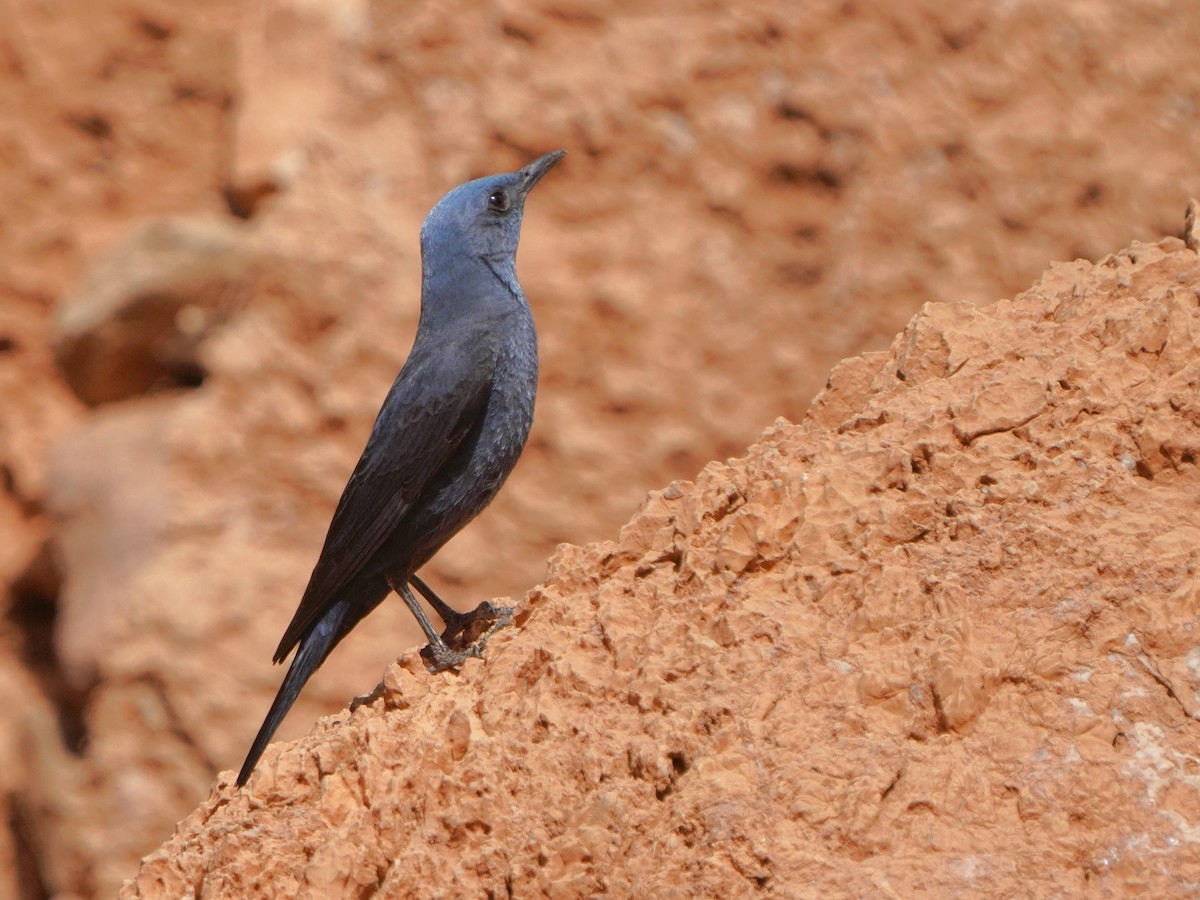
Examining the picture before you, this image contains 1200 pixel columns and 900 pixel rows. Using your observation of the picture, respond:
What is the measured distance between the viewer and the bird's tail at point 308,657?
13.6ft

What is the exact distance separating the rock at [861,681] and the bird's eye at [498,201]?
6.96ft

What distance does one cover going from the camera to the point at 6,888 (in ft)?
26.9

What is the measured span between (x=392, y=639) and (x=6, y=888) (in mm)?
2631

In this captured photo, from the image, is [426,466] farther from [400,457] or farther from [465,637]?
[465,637]

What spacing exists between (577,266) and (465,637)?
386 centimetres

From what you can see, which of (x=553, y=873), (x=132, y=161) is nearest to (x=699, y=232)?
(x=132, y=161)

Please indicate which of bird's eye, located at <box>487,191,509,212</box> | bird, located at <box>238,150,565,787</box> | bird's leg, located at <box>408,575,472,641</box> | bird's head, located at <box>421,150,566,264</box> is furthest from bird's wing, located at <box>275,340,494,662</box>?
bird's eye, located at <box>487,191,509,212</box>

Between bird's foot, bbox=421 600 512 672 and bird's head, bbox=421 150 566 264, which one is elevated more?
bird's head, bbox=421 150 566 264

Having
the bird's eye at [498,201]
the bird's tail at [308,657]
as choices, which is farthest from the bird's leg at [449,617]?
the bird's eye at [498,201]

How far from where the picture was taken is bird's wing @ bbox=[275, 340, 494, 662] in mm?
4633

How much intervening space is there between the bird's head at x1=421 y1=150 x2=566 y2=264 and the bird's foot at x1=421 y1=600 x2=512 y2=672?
1.41 m

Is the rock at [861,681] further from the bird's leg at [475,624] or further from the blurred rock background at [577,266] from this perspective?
the blurred rock background at [577,266]

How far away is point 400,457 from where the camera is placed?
477 cm

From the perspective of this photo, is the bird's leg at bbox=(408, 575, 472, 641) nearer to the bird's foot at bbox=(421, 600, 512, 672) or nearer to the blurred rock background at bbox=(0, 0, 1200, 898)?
the bird's foot at bbox=(421, 600, 512, 672)
